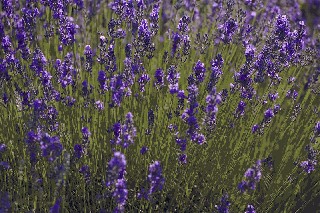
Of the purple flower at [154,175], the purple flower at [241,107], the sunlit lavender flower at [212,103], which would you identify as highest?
the purple flower at [241,107]

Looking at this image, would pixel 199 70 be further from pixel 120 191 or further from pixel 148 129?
pixel 120 191

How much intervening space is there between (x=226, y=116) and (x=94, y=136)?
1132 millimetres

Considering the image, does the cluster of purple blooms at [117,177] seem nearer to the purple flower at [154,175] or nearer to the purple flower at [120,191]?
the purple flower at [120,191]

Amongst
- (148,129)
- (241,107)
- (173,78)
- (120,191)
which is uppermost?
(173,78)

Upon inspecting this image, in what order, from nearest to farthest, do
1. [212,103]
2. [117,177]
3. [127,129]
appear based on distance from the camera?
1. [117,177]
2. [127,129]
3. [212,103]

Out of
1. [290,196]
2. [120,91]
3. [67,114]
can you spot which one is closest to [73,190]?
[67,114]

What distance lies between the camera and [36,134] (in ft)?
7.09

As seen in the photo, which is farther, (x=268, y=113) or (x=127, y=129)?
(x=268, y=113)

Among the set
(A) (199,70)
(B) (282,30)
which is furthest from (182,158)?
(B) (282,30)

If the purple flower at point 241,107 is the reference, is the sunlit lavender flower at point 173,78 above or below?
above

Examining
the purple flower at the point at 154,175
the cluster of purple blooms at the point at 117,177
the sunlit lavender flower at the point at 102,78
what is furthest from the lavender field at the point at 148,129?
the cluster of purple blooms at the point at 117,177

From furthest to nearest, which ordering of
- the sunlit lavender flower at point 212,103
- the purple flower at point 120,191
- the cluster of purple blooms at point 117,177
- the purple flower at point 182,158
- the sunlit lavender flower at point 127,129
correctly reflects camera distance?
the purple flower at point 182,158 → the sunlit lavender flower at point 212,103 → the sunlit lavender flower at point 127,129 → the purple flower at point 120,191 → the cluster of purple blooms at point 117,177

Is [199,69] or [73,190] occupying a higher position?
[199,69]

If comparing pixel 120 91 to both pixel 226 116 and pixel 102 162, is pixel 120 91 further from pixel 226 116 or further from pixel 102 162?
pixel 226 116
